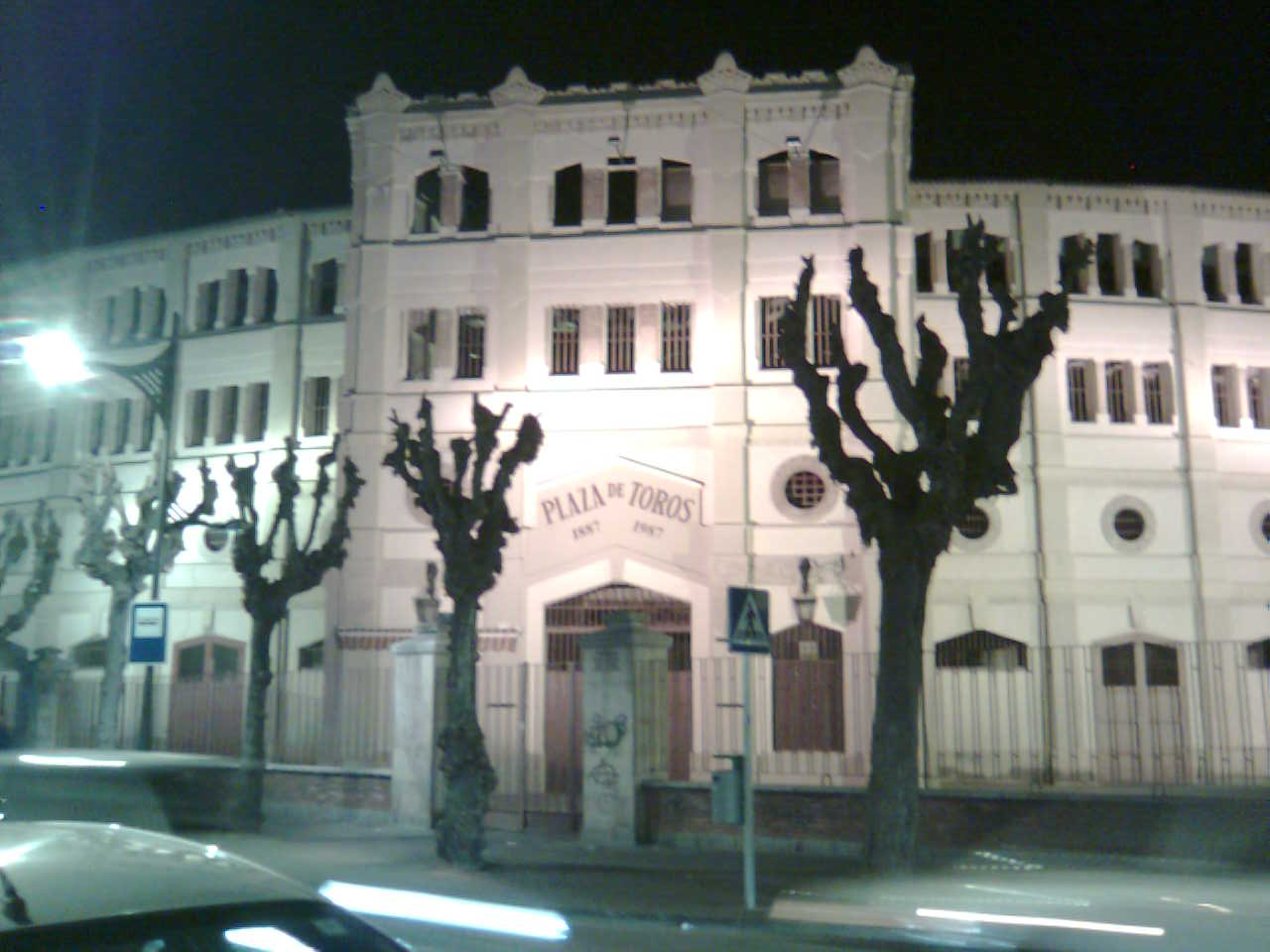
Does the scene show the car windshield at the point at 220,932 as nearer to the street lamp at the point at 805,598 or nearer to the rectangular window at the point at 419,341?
the street lamp at the point at 805,598

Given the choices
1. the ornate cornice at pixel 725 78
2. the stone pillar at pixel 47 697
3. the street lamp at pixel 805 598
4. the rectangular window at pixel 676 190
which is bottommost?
the stone pillar at pixel 47 697

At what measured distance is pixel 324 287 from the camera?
31547mm

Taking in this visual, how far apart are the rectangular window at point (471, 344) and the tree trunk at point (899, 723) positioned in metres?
15.5

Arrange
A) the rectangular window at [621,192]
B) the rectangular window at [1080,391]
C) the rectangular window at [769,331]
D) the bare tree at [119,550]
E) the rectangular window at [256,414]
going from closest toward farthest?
the bare tree at [119,550]
the rectangular window at [769,331]
the rectangular window at [621,192]
the rectangular window at [1080,391]
the rectangular window at [256,414]

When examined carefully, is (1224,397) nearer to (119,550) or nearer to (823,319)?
(823,319)

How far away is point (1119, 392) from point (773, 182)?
9553 mm

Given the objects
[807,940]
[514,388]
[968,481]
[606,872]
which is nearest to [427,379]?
[514,388]

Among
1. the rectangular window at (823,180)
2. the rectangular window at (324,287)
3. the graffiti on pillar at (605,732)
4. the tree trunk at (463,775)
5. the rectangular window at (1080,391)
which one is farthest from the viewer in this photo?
the rectangular window at (324,287)

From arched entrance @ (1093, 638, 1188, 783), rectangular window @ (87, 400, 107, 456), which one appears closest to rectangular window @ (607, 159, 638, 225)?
arched entrance @ (1093, 638, 1188, 783)

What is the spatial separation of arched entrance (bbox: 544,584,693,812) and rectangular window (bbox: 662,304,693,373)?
4719 millimetres

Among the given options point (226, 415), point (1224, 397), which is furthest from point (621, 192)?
point (1224, 397)

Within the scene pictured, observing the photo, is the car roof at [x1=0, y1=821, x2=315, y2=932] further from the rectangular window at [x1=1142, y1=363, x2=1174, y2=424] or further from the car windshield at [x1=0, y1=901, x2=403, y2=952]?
the rectangular window at [x1=1142, y1=363, x2=1174, y2=424]

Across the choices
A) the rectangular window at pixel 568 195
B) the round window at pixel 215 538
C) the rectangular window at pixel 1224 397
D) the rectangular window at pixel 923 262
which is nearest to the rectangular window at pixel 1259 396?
the rectangular window at pixel 1224 397

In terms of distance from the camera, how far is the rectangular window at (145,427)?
33094 mm
